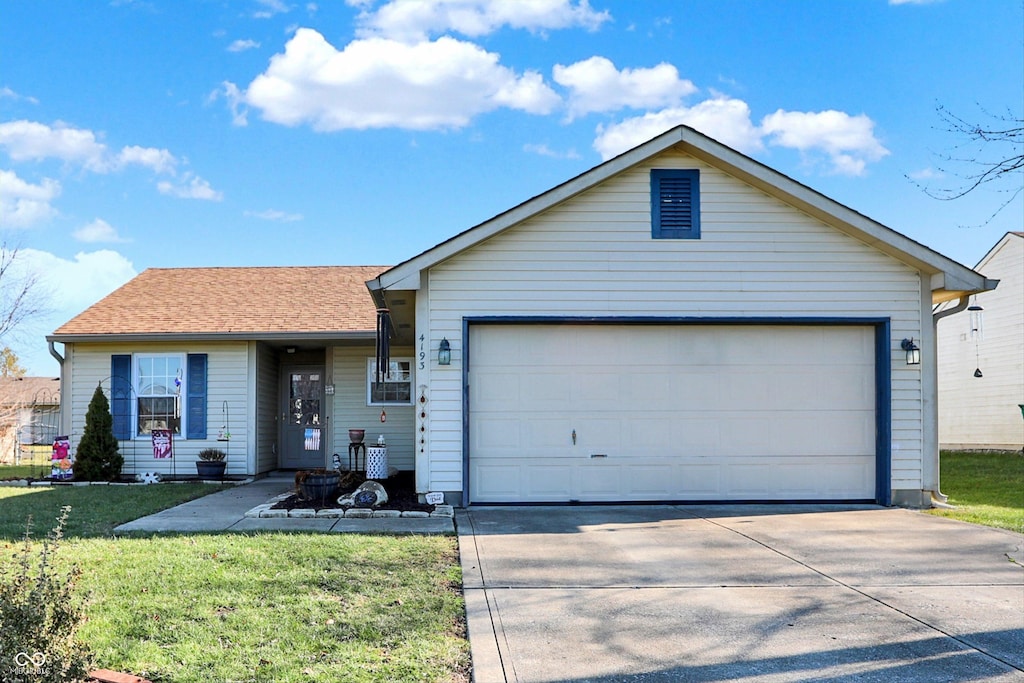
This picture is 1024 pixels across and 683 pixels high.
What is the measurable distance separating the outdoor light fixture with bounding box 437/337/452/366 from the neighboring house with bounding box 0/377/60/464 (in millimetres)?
12534

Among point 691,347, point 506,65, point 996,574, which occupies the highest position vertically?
point 506,65

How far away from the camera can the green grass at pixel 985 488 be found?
987cm

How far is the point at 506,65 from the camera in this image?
1364 cm

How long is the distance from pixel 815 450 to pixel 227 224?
54.0 feet

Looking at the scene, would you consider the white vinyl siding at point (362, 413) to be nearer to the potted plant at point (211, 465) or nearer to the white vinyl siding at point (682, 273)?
the potted plant at point (211, 465)

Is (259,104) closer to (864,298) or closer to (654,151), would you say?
(654,151)

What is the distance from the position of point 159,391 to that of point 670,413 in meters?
9.59

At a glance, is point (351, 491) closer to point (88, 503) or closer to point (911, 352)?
point (88, 503)

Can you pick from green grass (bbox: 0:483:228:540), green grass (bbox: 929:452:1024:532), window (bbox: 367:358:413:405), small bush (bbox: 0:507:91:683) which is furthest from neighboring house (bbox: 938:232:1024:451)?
small bush (bbox: 0:507:91:683)

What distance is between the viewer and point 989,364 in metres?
22.3

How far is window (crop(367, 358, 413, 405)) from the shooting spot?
15.5m

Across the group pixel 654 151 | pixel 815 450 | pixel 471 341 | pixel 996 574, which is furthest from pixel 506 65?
pixel 996 574

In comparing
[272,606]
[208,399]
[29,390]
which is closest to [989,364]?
[208,399]
